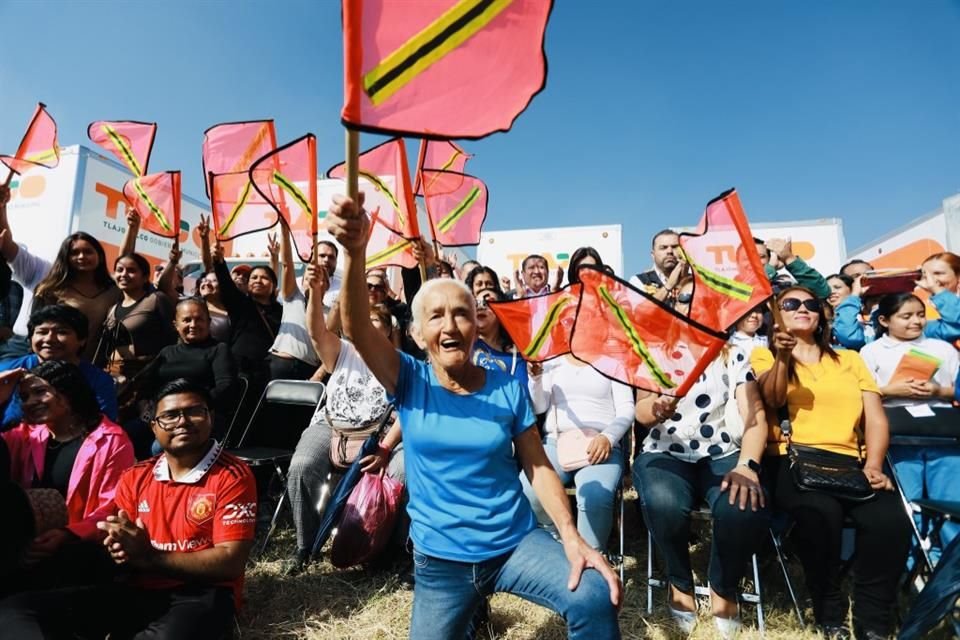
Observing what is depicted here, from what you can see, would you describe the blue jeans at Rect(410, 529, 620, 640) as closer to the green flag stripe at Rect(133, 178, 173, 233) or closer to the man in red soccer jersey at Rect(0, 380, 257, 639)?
the man in red soccer jersey at Rect(0, 380, 257, 639)

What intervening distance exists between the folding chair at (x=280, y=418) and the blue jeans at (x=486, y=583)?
105 inches

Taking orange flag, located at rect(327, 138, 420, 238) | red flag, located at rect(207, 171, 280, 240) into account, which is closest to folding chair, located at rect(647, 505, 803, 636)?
orange flag, located at rect(327, 138, 420, 238)

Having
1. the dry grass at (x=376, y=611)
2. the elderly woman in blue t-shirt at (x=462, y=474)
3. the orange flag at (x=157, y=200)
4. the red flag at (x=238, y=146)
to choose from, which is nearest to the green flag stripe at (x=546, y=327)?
the dry grass at (x=376, y=611)

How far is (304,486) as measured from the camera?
380 centimetres

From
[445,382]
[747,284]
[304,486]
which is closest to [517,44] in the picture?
[445,382]

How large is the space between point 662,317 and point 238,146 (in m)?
4.87

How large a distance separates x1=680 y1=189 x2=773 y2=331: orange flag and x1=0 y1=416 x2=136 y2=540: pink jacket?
354cm

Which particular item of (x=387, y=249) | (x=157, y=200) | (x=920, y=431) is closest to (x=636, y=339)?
(x=920, y=431)

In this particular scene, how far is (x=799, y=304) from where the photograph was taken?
11.3 feet

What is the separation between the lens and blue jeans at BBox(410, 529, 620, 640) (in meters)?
1.85

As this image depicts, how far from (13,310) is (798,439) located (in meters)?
6.71

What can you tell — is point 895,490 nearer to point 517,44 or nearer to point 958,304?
point 958,304

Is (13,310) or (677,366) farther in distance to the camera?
(13,310)

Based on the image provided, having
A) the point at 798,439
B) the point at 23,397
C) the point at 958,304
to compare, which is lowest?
the point at 798,439
